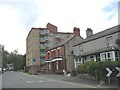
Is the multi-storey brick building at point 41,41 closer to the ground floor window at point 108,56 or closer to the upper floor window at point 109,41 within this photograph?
the upper floor window at point 109,41

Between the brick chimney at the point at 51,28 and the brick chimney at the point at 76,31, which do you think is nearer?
the brick chimney at the point at 76,31

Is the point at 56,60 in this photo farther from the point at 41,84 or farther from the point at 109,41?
the point at 41,84

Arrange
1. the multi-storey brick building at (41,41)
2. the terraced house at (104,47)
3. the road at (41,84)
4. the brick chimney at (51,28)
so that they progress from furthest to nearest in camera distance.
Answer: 1. the brick chimney at (51,28)
2. the multi-storey brick building at (41,41)
3. the terraced house at (104,47)
4. the road at (41,84)

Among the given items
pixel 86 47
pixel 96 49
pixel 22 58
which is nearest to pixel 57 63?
pixel 86 47

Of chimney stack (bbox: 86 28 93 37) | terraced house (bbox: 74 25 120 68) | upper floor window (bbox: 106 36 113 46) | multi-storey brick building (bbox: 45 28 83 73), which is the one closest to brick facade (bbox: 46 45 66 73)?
multi-storey brick building (bbox: 45 28 83 73)

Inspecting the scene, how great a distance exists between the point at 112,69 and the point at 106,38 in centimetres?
1257

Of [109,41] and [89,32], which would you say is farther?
[89,32]

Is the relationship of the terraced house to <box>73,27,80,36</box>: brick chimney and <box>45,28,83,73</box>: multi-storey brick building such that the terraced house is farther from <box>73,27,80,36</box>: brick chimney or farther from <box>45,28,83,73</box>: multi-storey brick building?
<box>73,27,80,36</box>: brick chimney

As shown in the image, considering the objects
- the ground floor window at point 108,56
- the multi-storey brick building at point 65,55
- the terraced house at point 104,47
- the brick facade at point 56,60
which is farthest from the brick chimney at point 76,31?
the ground floor window at point 108,56

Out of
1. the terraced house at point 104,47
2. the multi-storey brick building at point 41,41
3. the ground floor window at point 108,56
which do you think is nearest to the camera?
the ground floor window at point 108,56

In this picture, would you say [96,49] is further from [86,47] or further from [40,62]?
[40,62]

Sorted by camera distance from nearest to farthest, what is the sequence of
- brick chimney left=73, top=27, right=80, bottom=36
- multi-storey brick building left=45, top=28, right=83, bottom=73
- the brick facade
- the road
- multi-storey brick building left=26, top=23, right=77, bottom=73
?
1. the road
2. multi-storey brick building left=45, top=28, right=83, bottom=73
3. the brick facade
4. brick chimney left=73, top=27, right=80, bottom=36
5. multi-storey brick building left=26, top=23, right=77, bottom=73

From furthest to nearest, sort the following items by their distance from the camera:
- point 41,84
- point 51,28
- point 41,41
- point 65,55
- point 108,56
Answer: point 51,28, point 41,41, point 65,55, point 108,56, point 41,84

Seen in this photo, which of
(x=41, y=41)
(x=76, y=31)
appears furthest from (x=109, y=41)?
(x=41, y=41)
